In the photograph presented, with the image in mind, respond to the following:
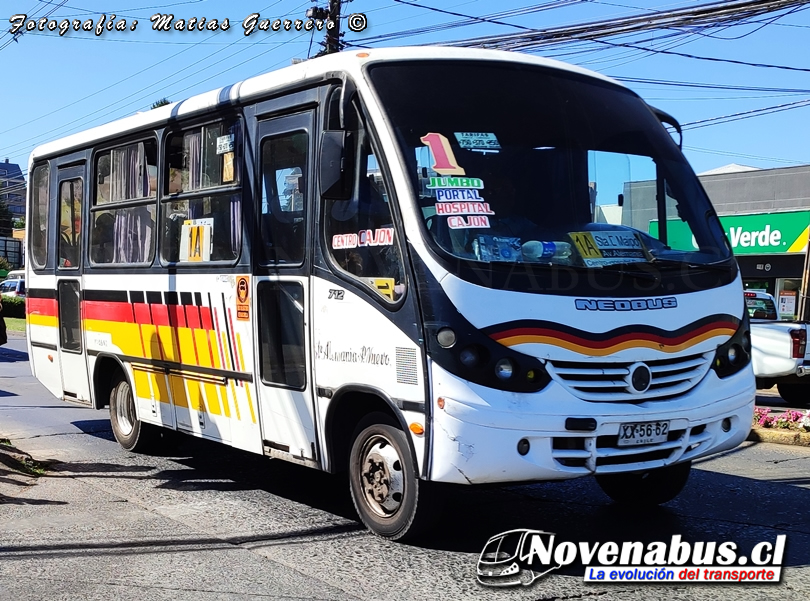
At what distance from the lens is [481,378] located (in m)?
5.35

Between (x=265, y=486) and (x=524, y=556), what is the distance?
284 cm

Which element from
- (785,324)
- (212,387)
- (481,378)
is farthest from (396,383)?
(785,324)

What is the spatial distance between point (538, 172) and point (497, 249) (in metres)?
0.70

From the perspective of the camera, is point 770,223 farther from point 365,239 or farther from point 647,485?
point 365,239

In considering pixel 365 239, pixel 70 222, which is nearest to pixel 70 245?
pixel 70 222

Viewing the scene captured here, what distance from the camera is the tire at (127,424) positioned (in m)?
9.36

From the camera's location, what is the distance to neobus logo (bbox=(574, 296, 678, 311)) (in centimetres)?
563

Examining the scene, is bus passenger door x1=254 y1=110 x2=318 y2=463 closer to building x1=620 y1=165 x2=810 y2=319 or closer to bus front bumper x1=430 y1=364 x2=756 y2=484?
bus front bumper x1=430 y1=364 x2=756 y2=484

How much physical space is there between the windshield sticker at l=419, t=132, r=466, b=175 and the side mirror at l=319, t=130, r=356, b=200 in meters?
0.47

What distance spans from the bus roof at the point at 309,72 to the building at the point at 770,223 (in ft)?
64.2

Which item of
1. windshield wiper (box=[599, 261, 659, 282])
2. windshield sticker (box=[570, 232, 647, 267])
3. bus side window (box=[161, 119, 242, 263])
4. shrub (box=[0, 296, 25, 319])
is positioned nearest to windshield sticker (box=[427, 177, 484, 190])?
windshield sticker (box=[570, 232, 647, 267])

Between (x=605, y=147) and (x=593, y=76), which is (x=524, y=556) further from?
(x=593, y=76)

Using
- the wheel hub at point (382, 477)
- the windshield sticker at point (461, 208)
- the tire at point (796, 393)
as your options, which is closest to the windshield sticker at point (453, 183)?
the windshield sticker at point (461, 208)

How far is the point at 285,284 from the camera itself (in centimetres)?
679
